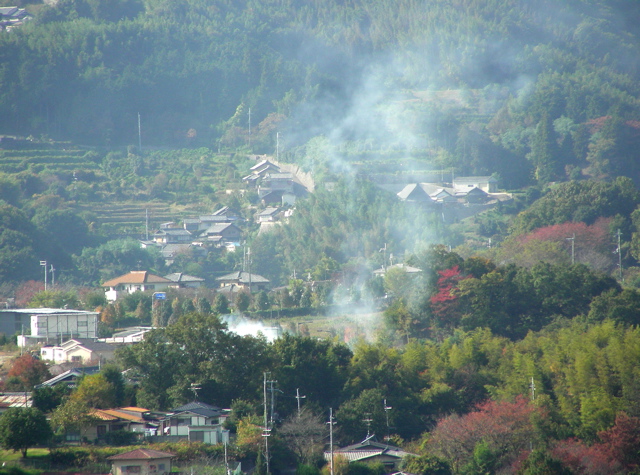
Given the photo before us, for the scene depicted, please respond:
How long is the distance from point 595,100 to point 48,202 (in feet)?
122

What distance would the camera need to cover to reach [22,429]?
22516mm

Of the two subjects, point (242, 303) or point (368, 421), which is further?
point (242, 303)

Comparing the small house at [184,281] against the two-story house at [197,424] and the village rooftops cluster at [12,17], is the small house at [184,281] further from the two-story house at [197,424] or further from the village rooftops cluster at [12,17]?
the village rooftops cluster at [12,17]

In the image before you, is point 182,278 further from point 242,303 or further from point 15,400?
point 15,400

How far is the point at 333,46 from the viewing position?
88.6 metres

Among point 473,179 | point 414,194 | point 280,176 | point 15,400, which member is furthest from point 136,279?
point 473,179

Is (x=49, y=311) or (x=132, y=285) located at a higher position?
(x=132, y=285)

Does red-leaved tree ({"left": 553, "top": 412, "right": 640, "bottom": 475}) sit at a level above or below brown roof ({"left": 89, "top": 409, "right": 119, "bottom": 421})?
below

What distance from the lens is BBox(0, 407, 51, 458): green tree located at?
73.8 ft

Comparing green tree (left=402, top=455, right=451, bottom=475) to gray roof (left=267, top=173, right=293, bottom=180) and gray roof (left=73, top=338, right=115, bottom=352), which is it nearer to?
gray roof (left=73, top=338, right=115, bottom=352)

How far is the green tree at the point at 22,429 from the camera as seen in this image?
886 inches

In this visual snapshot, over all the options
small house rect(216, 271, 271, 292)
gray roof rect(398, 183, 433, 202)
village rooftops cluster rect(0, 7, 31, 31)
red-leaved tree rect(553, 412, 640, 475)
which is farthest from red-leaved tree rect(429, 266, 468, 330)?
village rooftops cluster rect(0, 7, 31, 31)

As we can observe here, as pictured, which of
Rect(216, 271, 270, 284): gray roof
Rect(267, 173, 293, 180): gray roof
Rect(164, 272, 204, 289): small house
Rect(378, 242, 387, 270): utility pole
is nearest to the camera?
Rect(164, 272, 204, 289): small house

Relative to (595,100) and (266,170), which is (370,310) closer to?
(266,170)
